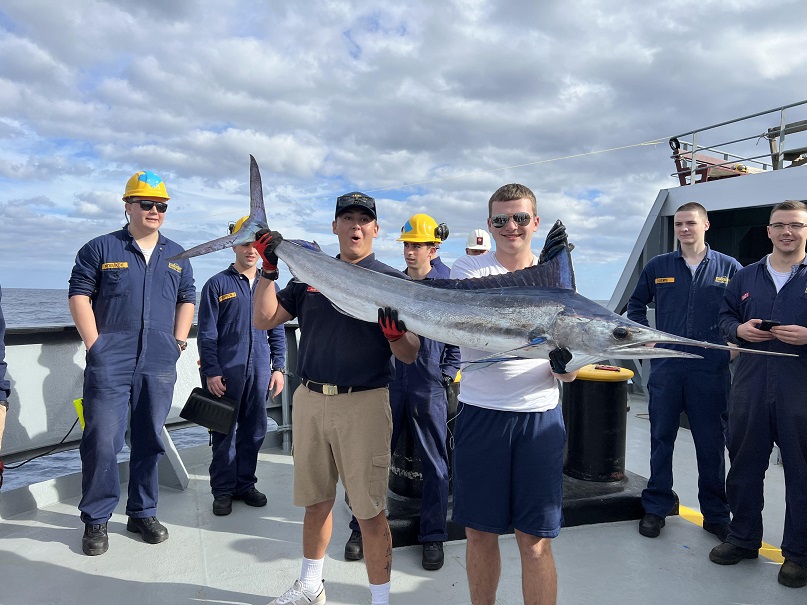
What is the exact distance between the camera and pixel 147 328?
3.88 m

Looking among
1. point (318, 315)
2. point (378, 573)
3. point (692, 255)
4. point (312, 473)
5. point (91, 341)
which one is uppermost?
point (692, 255)

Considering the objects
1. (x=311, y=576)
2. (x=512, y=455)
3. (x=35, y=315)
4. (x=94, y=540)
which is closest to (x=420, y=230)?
(x=512, y=455)

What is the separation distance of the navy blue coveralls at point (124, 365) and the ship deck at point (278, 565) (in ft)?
1.31

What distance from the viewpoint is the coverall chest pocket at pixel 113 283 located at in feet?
12.5

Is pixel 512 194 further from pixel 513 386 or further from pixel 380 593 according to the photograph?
pixel 380 593

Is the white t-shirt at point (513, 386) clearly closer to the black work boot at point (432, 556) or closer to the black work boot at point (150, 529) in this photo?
the black work boot at point (432, 556)

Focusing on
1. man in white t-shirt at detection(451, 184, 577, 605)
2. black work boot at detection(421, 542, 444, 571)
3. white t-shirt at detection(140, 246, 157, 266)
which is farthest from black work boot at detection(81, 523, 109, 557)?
man in white t-shirt at detection(451, 184, 577, 605)

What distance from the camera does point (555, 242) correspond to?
2512mm

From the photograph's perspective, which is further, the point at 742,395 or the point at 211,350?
the point at 211,350

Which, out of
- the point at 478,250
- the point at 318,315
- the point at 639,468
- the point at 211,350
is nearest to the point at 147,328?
the point at 211,350

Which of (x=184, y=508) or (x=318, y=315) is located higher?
(x=318, y=315)

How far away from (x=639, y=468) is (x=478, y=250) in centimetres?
292

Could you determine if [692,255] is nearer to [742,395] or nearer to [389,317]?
[742,395]

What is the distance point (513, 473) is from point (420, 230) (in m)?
2.31
